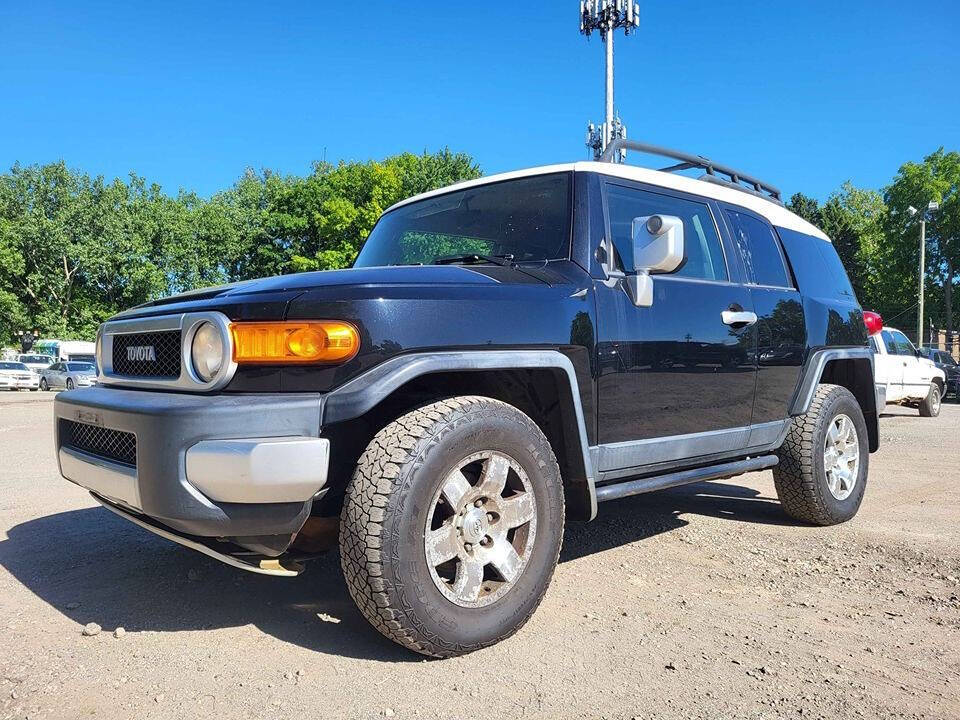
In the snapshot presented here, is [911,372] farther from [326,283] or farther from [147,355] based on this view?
[147,355]

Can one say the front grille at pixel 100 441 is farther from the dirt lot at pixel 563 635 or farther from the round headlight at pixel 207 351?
the dirt lot at pixel 563 635

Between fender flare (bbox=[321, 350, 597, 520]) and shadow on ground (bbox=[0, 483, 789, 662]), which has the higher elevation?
fender flare (bbox=[321, 350, 597, 520])

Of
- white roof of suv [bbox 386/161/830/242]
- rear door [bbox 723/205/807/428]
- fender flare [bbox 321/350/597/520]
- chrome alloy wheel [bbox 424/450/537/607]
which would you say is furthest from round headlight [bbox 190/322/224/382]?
rear door [bbox 723/205/807/428]

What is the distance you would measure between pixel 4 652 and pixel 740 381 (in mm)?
3495

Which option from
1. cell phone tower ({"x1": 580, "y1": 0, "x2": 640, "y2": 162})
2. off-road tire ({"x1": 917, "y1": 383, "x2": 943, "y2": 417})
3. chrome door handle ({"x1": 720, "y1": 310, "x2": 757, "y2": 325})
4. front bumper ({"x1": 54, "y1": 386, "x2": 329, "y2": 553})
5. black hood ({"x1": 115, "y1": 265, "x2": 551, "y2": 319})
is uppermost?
cell phone tower ({"x1": 580, "y1": 0, "x2": 640, "y2": 162})

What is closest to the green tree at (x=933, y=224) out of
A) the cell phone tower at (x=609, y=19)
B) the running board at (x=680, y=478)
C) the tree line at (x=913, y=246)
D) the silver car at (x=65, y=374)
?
the tree line at (x=913, y=246)

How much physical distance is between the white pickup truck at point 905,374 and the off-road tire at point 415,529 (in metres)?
12.4

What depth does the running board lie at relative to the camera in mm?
3260

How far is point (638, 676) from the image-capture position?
2.48 meters

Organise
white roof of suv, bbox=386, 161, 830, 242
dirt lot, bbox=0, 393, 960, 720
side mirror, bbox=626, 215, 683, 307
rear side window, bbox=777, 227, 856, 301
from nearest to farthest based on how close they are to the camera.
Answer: dirt lot, bbox=0, 393, 960, 720 → side mirror, bbox=626, 215, 683, 307 → white roof of suv, bbox=386, 161, 830, 242 → rear side window, bbox=777, 227, 856, 301

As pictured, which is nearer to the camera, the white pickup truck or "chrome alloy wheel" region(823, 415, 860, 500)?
"chrome alloy wheel" region(823, 415, 860, 500)

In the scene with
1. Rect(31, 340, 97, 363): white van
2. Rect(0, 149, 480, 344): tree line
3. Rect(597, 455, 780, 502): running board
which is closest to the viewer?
Rect(597, 455, 780, 502): running board

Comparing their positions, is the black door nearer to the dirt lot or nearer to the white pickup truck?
the dirt lot

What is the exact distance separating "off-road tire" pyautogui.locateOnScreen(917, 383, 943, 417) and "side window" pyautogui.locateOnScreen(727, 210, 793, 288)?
1184 centimetres
